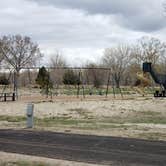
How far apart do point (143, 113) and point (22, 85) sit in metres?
32.9

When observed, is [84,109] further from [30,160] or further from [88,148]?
[30,160]

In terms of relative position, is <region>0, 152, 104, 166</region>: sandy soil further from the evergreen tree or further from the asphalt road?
the evergreen tree

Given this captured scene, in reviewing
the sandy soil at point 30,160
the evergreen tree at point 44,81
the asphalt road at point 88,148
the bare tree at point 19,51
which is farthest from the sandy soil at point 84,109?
the bare tree at point 19,51

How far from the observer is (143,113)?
25766 mm

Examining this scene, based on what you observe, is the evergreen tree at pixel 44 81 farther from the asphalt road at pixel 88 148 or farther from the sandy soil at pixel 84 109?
the asphalt road at pixel 88 148

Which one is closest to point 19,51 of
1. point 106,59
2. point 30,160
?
point 106,59

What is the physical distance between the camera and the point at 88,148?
11.0 m

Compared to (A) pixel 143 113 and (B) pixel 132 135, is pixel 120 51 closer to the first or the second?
(A) pixel 143 113

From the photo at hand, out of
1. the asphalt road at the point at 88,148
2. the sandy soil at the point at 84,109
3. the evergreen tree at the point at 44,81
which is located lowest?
the sandy soil at the point at 84,109

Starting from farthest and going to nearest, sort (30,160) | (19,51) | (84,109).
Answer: (19,51)
(84,109)
(30,160)

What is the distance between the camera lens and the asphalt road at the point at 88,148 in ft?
30.6

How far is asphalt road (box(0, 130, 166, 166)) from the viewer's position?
30.6ft

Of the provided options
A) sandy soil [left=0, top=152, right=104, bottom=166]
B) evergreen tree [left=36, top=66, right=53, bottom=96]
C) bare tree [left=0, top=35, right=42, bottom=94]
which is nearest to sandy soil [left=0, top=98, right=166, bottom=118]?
sandy soil [left=0, top=152, right=104, bottom=166]

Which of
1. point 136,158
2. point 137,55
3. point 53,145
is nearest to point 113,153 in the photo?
point 136,158
